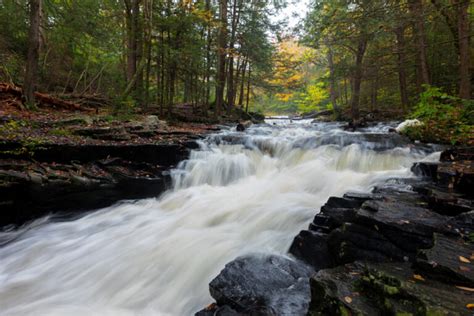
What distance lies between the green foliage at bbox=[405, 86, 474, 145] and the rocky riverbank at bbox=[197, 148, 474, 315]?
9.17 feet

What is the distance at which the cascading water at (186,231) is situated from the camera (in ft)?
11.8

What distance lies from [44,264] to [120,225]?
1.43 m

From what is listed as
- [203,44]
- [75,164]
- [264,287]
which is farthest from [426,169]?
[203,44]

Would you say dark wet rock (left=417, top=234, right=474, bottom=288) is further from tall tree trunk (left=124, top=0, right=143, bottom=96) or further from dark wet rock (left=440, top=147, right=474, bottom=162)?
tall tree trunk (left=124, top=0, right=143, bottom=96)

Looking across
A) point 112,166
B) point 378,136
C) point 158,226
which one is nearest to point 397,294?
point 158,226

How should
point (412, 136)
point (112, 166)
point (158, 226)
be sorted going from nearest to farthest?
1. point (158, 226)
2. point (112, 166)
3. point (412, 136)

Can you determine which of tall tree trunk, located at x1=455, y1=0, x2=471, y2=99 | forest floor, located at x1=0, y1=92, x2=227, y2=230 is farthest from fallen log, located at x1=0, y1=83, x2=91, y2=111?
tall tree trunk, located at x1=455, y1=0, x2=471, y2=99

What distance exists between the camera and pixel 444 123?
727 centimetres

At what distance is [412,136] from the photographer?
25.2 ft

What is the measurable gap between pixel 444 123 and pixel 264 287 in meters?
7.06

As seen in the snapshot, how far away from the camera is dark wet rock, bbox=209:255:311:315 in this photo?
8.77ft

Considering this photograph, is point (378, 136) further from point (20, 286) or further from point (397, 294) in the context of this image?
point (20, 286)

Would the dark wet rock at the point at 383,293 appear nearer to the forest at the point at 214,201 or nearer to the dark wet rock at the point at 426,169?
the forest at the point at 214,201

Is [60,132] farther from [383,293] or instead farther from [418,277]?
[418,277]
